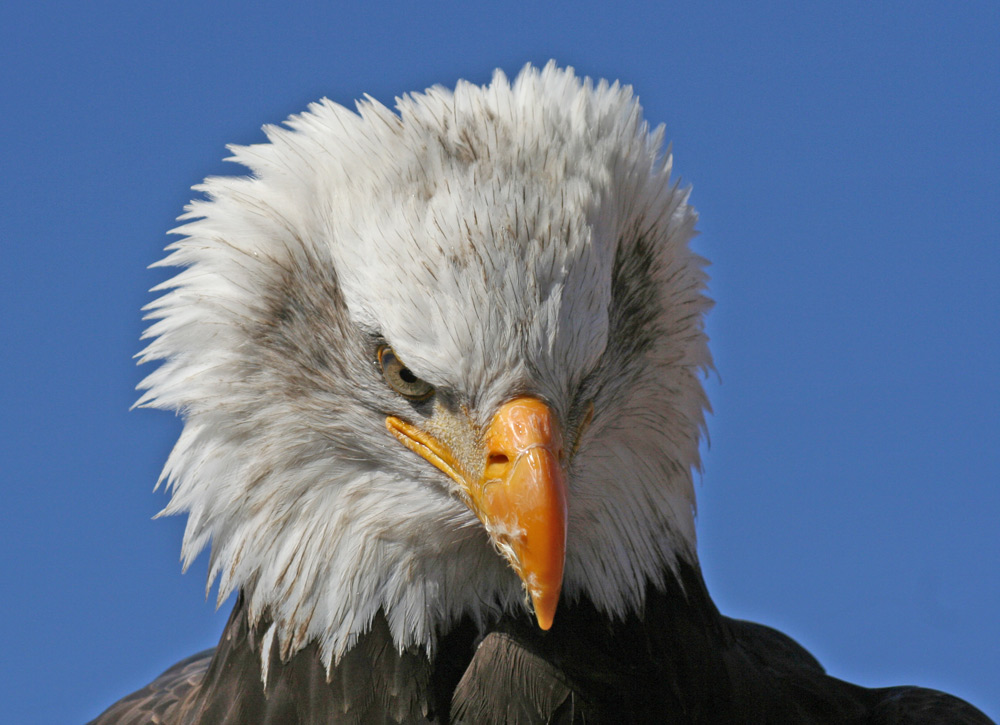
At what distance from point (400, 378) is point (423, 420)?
5.9 inches

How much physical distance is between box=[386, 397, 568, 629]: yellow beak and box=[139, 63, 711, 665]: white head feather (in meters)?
0.15

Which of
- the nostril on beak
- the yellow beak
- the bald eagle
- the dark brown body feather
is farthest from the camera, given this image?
the dark brown body feather

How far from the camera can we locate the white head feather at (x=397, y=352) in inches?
134

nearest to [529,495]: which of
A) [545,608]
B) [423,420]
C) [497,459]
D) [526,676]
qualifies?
[497,459]

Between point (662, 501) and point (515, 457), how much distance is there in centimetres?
89

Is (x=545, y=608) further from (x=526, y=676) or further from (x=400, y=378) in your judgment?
(x=400, y=378)

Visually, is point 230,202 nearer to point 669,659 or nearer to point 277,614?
point 277,614

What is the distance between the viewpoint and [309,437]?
11.9 ft

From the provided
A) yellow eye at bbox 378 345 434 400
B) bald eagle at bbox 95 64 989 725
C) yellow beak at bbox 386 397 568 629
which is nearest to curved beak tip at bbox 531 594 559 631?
yellow beak at bbox 386 397 568 629

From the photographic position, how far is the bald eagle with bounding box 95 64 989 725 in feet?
11.1

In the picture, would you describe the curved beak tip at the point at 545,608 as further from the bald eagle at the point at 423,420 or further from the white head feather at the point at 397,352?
the white head feather at the point at 397,352

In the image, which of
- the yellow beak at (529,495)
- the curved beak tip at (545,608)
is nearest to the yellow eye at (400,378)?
the yellow beak at (529,495)

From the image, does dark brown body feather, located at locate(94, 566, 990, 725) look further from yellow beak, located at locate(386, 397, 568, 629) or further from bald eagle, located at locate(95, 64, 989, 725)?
yellow beak, located at locate(386, 397, 568, 629)

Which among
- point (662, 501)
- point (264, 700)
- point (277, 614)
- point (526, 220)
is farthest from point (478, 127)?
point (264, 700)
